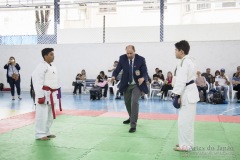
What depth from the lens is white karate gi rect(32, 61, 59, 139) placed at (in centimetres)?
496

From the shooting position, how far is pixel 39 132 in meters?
5.13

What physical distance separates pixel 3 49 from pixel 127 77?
12.0 m

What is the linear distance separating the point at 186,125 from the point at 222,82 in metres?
8.04

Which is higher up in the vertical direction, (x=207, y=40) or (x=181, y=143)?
(x=207, y=40)

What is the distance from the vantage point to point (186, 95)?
13.9ft

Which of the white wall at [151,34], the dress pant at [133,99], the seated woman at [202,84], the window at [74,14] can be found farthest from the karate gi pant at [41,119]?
the window at [74,14]

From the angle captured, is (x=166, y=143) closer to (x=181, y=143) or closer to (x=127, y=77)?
(x=181, y=143)

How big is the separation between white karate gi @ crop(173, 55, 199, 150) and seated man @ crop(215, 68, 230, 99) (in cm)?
769

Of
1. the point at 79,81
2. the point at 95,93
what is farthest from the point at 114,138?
the point at 79,81

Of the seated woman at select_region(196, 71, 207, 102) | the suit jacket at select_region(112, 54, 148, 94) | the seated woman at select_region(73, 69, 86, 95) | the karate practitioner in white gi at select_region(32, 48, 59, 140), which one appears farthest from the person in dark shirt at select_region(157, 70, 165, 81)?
the karate practitioner in white gi at select_region(32, 48, 59, 140)

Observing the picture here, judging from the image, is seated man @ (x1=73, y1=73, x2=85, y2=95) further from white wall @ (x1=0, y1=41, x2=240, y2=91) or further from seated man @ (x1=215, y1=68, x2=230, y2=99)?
seated man @ (x1=215, y1=68, x2=230, y2=99)

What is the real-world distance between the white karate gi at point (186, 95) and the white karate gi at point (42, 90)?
2237 millimetres

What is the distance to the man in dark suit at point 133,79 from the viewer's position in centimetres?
575

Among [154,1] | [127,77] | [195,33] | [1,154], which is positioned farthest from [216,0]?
[1,154]
